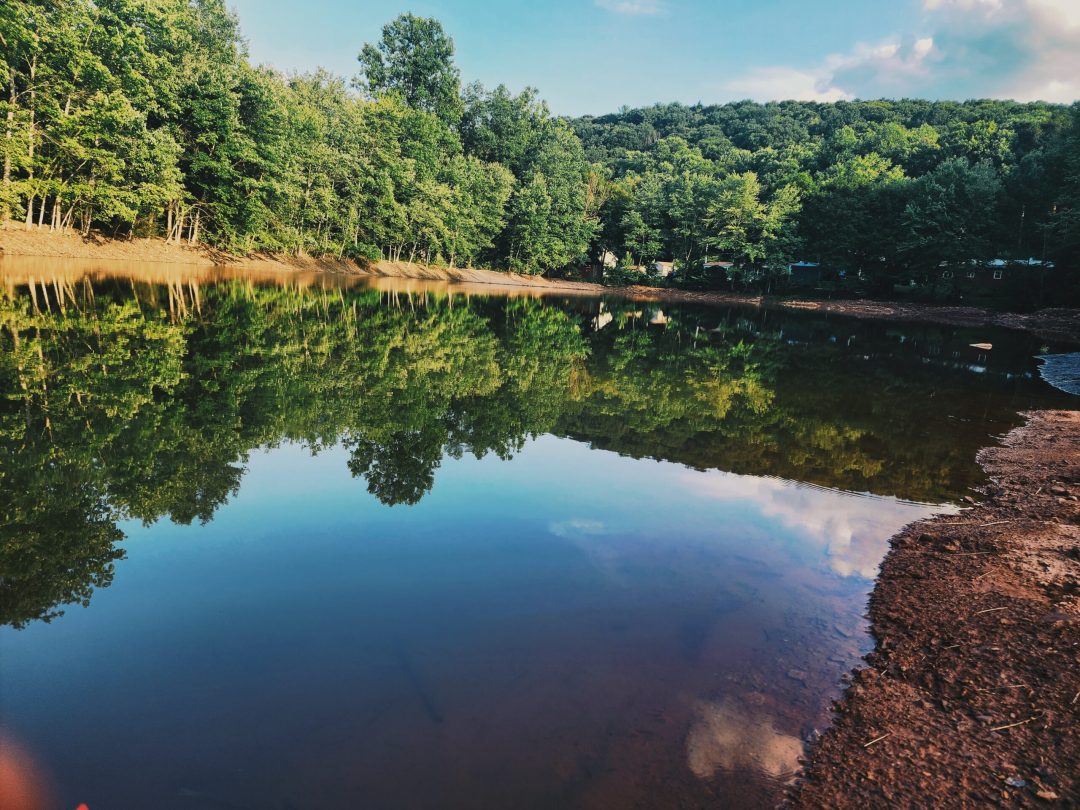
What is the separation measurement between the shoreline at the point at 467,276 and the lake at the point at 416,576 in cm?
3009

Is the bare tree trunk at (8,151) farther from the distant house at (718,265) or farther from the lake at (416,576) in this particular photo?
the distant house at (718,265)

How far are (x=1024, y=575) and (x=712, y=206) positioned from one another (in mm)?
72599

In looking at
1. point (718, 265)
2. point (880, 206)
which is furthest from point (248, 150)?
point (880, 206)

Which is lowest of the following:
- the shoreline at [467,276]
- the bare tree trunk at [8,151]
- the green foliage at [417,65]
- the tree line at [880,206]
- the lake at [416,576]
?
the lake at [416,576]

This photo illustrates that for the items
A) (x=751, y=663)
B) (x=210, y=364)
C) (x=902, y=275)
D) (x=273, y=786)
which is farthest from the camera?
(x=902, y=275)

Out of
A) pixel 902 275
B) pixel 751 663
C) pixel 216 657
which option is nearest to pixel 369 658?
pixel 216 657

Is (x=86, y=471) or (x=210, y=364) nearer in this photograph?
(x=86, y=471)

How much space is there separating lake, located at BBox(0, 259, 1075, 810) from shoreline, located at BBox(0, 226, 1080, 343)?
98.7 ft

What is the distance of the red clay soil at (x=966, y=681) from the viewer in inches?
141

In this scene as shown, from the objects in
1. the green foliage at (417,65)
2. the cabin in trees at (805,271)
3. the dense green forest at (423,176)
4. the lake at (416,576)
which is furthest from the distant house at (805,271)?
the lake at (416,576)

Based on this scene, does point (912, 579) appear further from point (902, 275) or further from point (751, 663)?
point (902, 275)

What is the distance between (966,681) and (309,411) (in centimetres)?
Result: 994

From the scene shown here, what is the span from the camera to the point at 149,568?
17.6 feet

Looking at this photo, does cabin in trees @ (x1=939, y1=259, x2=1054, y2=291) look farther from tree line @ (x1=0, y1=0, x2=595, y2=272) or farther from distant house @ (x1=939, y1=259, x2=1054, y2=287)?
tree line @ (x1=0, y1=0, x2=595, y2=272)
